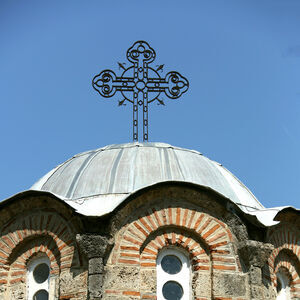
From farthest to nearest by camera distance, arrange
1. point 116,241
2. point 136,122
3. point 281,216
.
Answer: point 136,122, point 281,216, point 116,241

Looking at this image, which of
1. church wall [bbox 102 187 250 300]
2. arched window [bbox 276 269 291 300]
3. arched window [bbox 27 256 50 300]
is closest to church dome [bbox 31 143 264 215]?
church wall [bbox 102 187 250 300]

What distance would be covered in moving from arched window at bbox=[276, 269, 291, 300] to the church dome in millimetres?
1371

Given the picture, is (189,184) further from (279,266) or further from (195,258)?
(279,266)

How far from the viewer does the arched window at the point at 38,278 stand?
13367 millimetres

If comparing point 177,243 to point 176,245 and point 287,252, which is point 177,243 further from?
point 287,252

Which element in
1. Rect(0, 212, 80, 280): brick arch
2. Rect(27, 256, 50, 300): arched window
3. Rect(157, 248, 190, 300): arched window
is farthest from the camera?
Rect(27, 256, 50, 300): arched window

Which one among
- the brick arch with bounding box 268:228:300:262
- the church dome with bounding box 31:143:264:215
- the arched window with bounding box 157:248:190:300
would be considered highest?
the church dome with bounding box 31:143:264:215

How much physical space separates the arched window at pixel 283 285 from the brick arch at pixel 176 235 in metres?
1.61

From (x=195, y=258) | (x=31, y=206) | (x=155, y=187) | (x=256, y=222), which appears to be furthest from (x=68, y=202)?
(x=256, y=222)

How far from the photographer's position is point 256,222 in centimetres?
1328

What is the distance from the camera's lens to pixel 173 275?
A: 13.1m

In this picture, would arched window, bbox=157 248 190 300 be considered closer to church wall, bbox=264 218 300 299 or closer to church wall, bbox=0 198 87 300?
church wall, bbox=0 198 87 300

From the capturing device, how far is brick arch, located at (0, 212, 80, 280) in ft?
43.4

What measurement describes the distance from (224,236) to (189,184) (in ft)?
3.69
